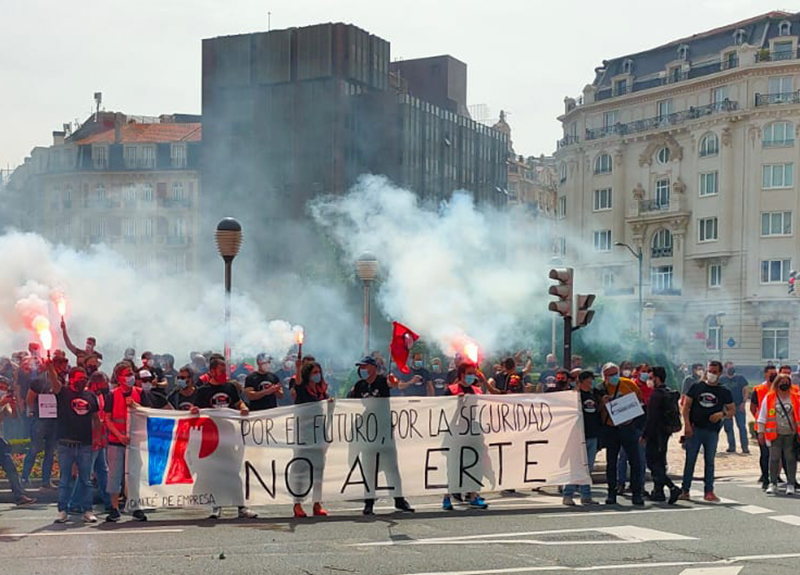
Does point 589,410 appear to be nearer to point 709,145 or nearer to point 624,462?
point 624,462

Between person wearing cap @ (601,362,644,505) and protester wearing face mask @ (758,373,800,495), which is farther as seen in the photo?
protester wearing face mask @ (758,373,800,495)

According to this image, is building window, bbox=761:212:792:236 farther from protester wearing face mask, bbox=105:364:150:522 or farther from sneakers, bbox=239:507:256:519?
protester wearing face mask, bbox=105:364:150:522

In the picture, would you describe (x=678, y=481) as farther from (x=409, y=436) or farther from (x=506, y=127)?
(x=506, y=127)

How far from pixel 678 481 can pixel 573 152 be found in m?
57.3

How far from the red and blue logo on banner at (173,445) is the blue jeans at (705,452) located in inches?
227

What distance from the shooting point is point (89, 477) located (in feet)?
38.0

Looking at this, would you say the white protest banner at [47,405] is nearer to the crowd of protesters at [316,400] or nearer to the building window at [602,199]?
the crowd of protesters at [316,400]

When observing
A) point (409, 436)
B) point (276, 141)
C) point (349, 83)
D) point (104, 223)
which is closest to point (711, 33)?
point (349, 83)

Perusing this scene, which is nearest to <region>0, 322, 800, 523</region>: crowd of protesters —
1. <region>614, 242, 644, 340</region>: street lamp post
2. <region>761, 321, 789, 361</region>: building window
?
<region>614, 242, 644, 340</region>: street lamp post

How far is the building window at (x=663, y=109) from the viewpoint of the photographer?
65500 mm

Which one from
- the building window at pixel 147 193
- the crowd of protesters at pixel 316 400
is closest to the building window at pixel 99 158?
the building window at pixel 147 193

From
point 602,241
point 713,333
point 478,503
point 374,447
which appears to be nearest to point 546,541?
point 478,503

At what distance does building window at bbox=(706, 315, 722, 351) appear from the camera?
6062 centimetres

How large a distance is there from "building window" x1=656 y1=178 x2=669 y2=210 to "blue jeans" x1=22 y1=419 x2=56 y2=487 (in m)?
55.3
